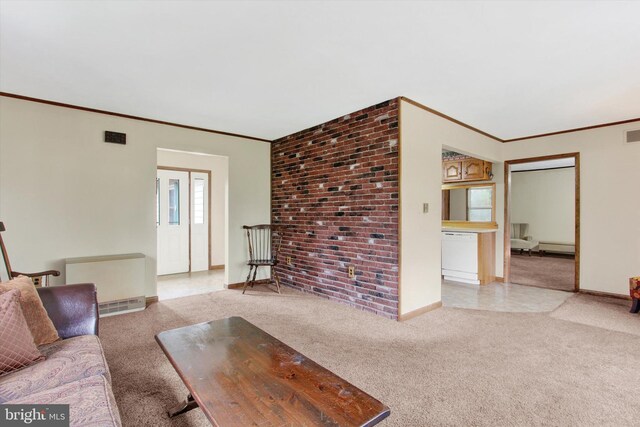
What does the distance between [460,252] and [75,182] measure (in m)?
5.38

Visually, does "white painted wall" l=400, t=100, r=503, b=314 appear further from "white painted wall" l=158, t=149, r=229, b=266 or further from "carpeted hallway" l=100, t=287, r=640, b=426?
"white painted wall" l=158, t=149, r=229, b=266

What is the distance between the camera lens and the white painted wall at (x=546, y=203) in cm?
806

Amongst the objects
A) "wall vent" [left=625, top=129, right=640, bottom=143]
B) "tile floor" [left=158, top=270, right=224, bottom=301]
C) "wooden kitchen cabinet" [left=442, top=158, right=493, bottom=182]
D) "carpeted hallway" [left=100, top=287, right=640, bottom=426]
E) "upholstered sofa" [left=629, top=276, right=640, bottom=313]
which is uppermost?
"wall vent" [left=625, top=129, right=640, bottom=143]

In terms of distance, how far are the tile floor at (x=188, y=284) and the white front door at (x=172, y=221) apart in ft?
0.84

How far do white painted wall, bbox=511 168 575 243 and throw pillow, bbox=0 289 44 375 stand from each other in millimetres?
10119

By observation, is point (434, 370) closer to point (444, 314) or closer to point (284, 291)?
point (444, 314)

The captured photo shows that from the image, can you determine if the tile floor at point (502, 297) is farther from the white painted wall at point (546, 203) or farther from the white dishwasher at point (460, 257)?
the white painted wall at point (546, 203)

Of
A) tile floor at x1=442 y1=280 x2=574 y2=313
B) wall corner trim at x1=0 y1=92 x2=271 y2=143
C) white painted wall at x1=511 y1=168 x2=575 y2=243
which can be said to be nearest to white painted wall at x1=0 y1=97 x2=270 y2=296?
wall corner trim at x1=0 y1=92 x2=271 y2=143

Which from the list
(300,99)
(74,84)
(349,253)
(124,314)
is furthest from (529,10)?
(124,314)

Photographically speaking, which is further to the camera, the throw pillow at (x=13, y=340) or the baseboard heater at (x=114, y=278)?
the baseboard heater at (x=114, y=278)

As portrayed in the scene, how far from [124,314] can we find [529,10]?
4.56m

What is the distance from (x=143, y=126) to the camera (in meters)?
3.97

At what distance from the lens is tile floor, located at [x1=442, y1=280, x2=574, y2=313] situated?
3782 millimetres

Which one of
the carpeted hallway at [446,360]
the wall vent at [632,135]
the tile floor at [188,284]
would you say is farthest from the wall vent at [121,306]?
the wall vent at [632,135]
